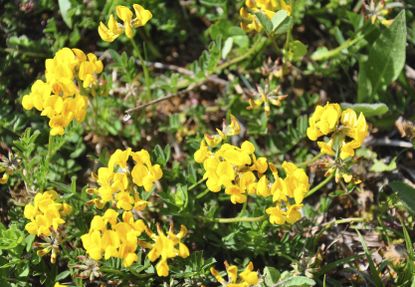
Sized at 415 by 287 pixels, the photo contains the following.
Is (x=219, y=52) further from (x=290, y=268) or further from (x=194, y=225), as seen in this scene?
(x=290, y=268)

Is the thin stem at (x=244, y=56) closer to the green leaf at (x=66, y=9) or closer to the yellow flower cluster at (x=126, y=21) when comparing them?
the yellow flower cluster at (x=126, y=21)

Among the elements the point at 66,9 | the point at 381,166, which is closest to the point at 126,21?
the point at 66,9

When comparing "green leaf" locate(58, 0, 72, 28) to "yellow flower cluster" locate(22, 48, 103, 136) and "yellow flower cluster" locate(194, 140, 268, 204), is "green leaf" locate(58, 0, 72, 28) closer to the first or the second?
"yellow flower cluster" locate(22, 48, 103, 136)

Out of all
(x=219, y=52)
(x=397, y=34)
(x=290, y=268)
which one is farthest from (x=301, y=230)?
(x=397, y=34)

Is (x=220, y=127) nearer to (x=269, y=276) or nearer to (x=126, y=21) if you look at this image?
(x=126, y=21)

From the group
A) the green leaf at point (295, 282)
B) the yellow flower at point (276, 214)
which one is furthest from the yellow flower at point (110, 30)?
the green leaf at point (295, 282)
